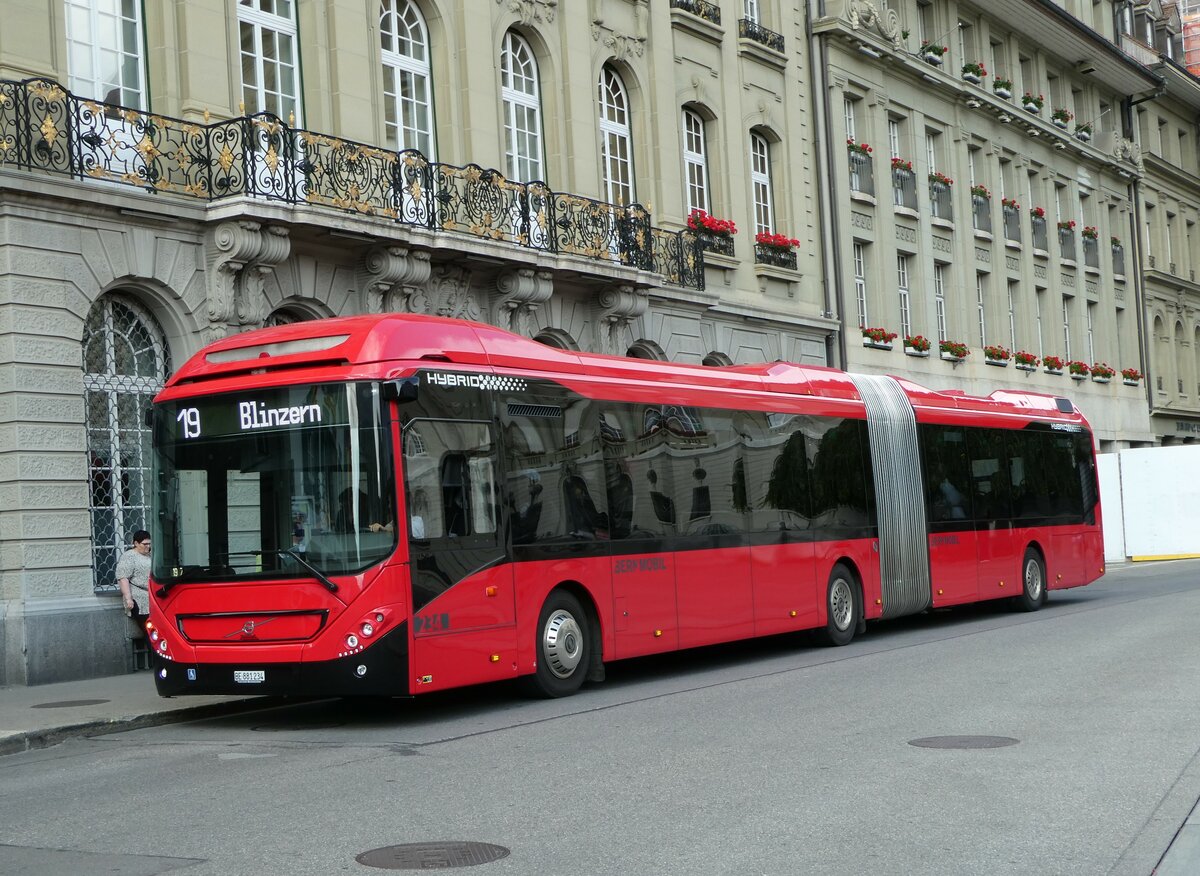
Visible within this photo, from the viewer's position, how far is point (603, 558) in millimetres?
14969

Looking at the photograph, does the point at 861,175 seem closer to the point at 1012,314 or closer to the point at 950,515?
the point at 1012,314

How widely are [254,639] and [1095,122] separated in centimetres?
4313

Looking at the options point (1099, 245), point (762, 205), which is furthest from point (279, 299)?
point (1099, 245)

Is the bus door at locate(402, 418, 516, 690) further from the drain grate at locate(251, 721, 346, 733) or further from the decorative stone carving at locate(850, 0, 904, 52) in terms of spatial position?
the decorative stone carving at locate(850, 0, 904, 52)

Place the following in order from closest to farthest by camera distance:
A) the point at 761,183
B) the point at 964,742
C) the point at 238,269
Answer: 1. the point at 964,742
2. the point at 238,269
3. the point at 761,183

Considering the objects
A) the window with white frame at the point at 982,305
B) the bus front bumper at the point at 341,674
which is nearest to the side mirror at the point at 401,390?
the bus front bumper at the point at 341,674

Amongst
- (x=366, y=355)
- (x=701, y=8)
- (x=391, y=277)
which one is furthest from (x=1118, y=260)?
(x=366, y=355)

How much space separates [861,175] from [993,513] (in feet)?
44.9

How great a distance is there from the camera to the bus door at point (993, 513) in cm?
2319

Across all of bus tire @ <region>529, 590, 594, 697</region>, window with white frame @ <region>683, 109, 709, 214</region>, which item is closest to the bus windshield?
bus tire @ <region>529, 590, 594, 697</region>

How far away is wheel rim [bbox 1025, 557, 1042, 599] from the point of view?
24.6 meters

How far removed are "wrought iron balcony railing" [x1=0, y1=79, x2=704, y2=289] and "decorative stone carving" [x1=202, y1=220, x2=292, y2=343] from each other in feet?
1.40

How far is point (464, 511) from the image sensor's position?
517 inches

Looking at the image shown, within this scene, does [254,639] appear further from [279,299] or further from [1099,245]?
[1099,245]
